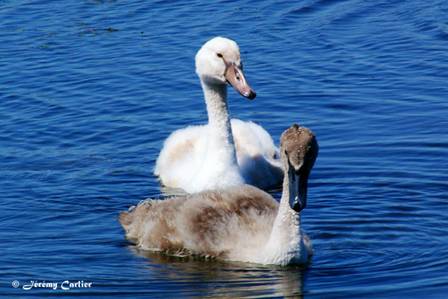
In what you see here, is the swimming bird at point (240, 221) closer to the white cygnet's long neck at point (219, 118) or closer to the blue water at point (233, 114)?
the blue water at point (233, 114)

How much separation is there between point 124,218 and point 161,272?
1277 mm

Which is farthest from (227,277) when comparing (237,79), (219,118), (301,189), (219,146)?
(219,118)

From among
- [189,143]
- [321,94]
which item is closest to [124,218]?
[189,143]

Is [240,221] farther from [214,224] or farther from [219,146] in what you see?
[219,146]

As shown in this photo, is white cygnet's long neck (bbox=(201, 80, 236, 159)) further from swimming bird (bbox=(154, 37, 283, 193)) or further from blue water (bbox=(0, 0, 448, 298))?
blue water (bbox=(0, 0, 448, 298))

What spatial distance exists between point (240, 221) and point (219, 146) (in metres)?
2.40

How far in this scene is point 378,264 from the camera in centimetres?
1111

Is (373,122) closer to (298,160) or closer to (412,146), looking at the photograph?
(412,146)

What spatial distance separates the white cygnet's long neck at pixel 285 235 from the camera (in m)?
10.9

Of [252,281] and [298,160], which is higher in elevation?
[298,160]

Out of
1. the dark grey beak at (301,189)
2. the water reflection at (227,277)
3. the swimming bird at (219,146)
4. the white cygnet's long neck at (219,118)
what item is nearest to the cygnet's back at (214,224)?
the water reflection at (227,277)

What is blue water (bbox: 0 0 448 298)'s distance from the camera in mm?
11062

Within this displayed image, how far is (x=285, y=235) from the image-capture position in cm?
1095

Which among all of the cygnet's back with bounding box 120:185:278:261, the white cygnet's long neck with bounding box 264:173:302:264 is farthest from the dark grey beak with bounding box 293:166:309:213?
the cygnet's back with bounding box 120:185:278:261
